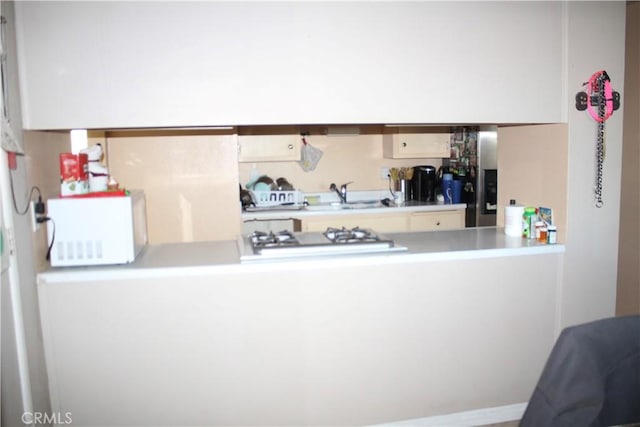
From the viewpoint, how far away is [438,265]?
2.33m

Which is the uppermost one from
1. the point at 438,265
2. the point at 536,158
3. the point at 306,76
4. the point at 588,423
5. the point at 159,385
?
the point at 306,76

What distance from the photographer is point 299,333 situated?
2.22 meters

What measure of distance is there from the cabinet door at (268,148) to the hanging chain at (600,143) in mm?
2451

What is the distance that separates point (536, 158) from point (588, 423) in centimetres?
177

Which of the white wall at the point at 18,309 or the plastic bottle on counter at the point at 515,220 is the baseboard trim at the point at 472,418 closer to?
the plastic bottle on counter at the point at 515,220

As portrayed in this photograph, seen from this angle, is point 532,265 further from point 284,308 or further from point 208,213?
point 208,213

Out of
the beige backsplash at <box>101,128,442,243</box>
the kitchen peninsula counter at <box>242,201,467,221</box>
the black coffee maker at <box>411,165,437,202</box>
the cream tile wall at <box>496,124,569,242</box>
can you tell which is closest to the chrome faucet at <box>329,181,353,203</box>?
the kitchen peninsula counter at <box>242,201,467,221</box>

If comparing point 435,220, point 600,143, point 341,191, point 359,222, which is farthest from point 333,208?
point 600,143

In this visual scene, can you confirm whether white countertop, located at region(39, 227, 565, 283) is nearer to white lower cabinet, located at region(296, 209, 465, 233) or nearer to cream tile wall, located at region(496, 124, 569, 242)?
cream tile wall, located at region(496, 124, 569, 242)

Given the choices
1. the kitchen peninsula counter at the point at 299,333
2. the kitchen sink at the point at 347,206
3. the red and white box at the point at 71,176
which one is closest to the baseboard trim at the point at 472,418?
the kitchen peninsula counter at the point at 299,333

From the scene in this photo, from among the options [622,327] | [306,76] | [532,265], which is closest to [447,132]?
[532,265]

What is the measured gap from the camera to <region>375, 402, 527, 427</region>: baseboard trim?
7.85 ft

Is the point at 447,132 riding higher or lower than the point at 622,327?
higher

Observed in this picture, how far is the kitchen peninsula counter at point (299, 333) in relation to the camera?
2.07 metres
